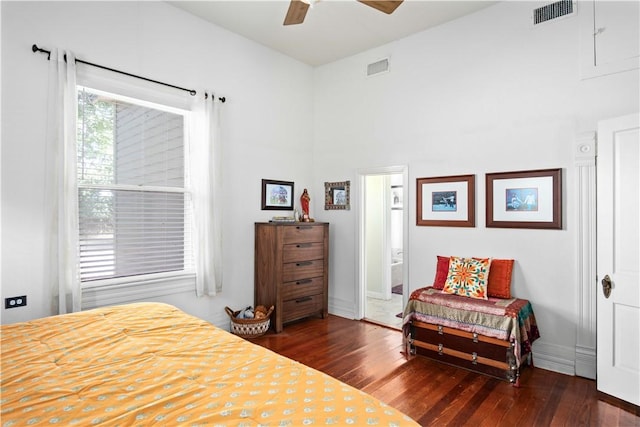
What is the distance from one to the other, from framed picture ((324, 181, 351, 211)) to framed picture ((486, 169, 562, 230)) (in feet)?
5.60

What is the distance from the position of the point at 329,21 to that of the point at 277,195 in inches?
79.9

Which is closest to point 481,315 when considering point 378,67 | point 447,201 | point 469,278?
point 469,278

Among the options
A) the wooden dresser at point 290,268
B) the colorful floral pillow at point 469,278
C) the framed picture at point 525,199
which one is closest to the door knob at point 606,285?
the framed picture at point 525,199

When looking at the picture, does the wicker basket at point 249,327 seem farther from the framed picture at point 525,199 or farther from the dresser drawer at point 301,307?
the framed picture at point 525,199

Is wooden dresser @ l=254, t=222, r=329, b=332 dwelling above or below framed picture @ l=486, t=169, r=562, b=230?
below

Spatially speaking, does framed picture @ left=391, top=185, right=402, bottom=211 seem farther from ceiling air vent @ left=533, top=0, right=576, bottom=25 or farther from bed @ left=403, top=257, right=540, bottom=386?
ceiling air vent @ left=533, top=0, right=576, bottom=25

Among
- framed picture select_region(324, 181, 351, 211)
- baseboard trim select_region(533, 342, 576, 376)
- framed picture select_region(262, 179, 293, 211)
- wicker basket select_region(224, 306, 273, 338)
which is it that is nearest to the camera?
baseboard trim select_region(533, 342, 576, 376)

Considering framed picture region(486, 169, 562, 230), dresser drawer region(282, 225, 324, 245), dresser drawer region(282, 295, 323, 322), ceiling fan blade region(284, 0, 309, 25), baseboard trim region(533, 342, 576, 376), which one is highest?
ceiling fan blade region(284, 0, 309, 25)

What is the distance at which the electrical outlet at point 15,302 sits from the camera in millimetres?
2564

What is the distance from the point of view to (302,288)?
13.9 feet

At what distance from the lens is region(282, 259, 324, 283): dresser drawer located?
4.05 m

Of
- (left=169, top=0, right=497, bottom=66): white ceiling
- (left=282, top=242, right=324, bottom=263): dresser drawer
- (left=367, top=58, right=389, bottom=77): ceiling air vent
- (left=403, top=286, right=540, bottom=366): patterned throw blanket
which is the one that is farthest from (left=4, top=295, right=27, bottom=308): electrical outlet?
(left=367, top=58, right=389, bottom=77): ceiling air vent

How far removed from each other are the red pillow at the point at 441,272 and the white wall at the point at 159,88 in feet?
6.78

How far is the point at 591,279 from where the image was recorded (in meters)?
2.91
